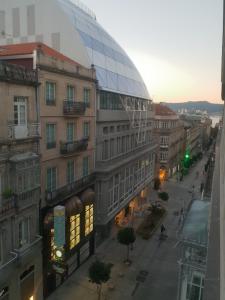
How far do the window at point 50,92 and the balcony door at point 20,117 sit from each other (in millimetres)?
2865

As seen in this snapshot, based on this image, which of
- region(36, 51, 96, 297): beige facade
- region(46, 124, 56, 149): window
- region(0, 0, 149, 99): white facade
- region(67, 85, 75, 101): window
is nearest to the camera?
region(36, 51, 96, 297): beige facade

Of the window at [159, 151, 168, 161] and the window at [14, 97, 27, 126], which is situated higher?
the window at [14, 97, 27, 126]

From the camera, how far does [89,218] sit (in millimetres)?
34250

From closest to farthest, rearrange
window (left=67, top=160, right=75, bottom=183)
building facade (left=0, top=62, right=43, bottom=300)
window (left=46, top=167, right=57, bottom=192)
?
building facade (left=0, top=62, right=43, bottom=300), window (left=46, top=167, right=57, bottom=192), window (left=67, top=160, right=75, bottom=183)

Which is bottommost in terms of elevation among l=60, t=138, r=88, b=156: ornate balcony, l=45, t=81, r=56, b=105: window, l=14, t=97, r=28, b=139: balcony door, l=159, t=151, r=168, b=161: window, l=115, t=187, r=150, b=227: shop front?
l=115, t=187, r=150, b=227: shop front

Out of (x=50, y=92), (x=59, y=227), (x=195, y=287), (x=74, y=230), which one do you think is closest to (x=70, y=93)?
(x=50, y=92)

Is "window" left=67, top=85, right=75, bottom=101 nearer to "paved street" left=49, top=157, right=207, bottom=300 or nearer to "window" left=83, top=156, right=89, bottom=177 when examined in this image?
"window" left=83, top=156, right=89, bottom=177

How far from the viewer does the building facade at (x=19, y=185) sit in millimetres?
21438

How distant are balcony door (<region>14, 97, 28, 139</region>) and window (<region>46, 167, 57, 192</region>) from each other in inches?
215

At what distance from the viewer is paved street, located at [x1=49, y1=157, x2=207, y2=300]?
28.4m

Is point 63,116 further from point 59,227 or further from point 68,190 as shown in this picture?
point 59,227

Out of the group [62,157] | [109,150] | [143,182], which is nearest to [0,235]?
[62,157]

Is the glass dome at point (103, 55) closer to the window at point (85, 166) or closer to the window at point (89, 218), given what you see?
the window at point (85, 166)

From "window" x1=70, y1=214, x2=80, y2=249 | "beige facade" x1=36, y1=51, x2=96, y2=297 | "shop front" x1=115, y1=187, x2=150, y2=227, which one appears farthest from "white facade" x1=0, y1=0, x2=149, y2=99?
"shop front" x1=115, y1=187, x2=150, y2=227
